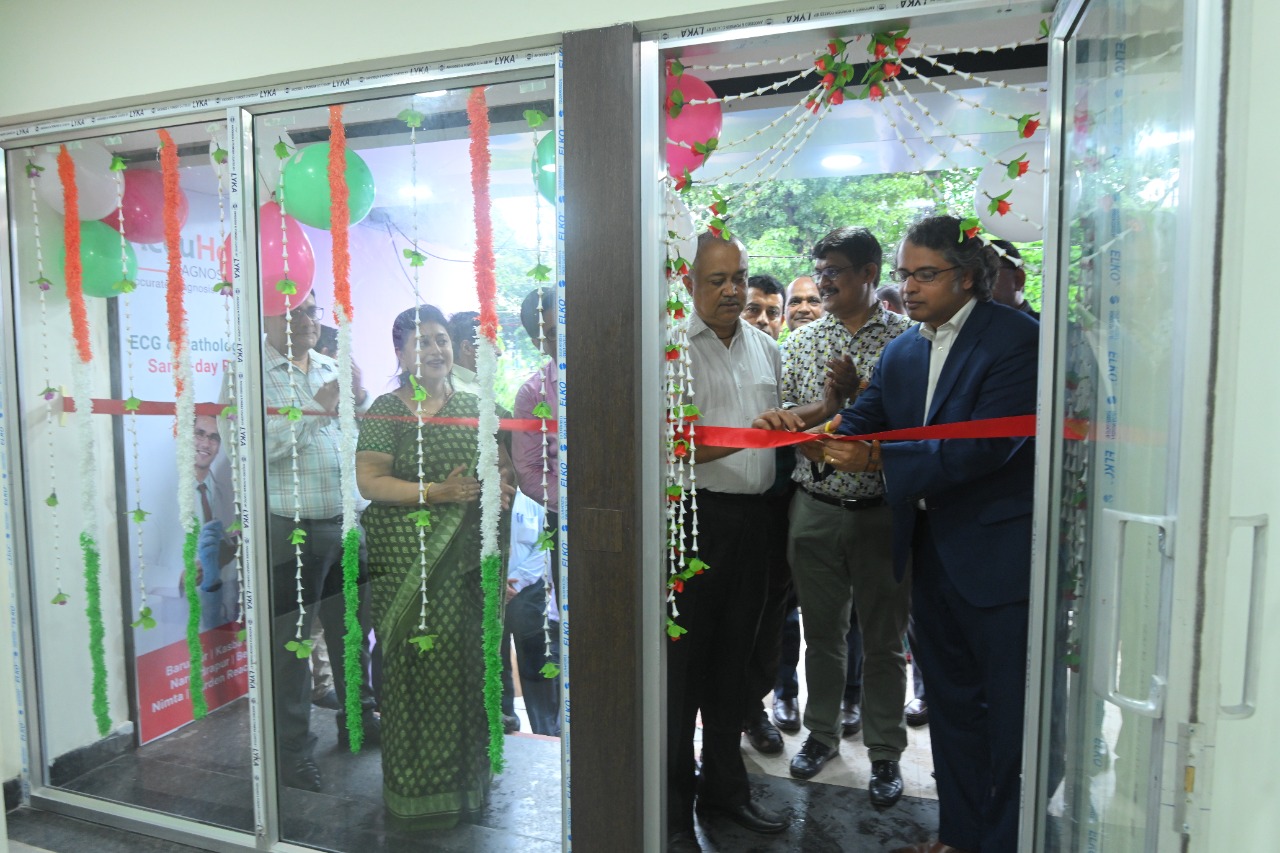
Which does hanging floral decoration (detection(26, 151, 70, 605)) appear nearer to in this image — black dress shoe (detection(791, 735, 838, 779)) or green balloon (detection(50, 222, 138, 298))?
green balloon (detection(50, 222, 138, 298))

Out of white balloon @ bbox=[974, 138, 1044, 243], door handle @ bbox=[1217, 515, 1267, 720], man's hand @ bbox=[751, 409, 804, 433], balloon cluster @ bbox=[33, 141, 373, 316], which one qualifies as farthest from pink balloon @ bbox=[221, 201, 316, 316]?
door handle @ bbox=[1217, 515, 1267, 720]

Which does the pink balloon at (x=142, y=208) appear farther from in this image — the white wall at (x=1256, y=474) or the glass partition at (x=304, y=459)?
the white wall at (x=1256, y=474)

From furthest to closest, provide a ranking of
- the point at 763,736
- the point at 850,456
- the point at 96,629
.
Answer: the point at 763,736 < the point at 96,629 < the point at 850,456

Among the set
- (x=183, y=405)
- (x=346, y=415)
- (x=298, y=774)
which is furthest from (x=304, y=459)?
(x=298, y=774)

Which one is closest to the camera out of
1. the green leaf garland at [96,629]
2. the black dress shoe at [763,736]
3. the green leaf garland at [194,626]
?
the green leaf garland at [194,626]

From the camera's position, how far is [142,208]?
90.7 inches

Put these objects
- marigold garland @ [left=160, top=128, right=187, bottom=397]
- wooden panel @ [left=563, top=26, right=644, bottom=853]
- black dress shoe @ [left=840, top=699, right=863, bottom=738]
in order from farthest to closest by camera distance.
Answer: black dress shoe @ [left=840, top=699, right=863, bottom=738]
marigold garland @ [left=160, top=128, right=187, bottom=397]
wooden panel @ [left=563, top=26, right=644, bottom=853]

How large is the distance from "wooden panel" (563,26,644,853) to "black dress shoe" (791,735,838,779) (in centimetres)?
83

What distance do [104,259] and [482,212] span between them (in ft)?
4.13

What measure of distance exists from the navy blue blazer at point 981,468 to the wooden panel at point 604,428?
26.8 inches

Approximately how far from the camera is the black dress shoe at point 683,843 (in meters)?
2.13

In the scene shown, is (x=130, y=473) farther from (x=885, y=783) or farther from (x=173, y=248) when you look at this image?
(x=885, y=783)

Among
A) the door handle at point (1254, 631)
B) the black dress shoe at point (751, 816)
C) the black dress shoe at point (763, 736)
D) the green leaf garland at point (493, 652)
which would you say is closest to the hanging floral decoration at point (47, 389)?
the green leaf garland at point (493, 652)

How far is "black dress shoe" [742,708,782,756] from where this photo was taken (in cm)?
266
